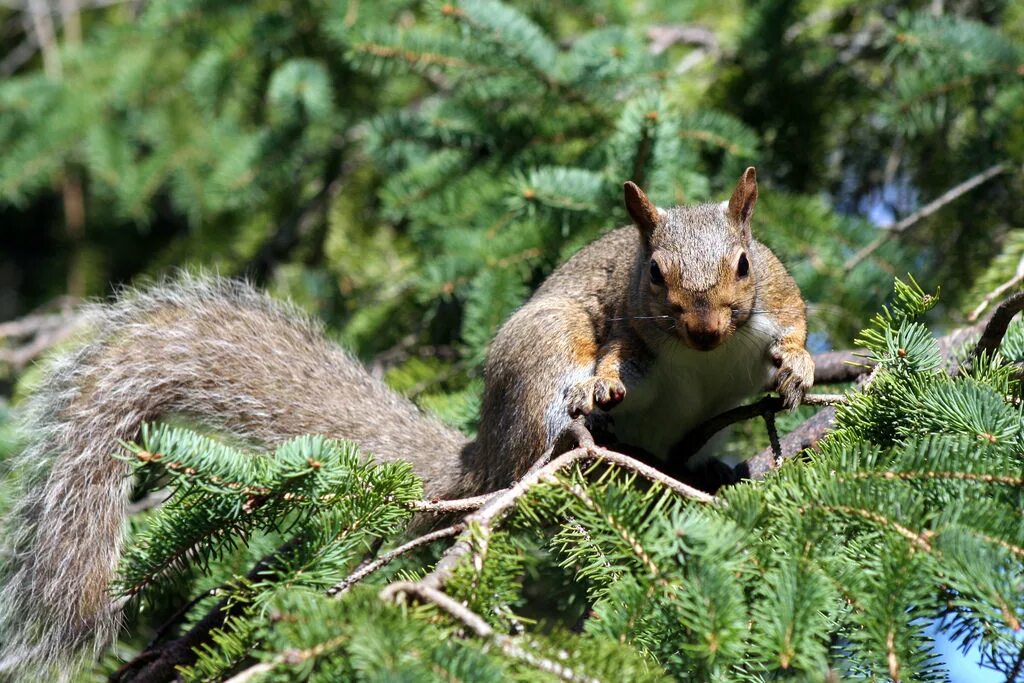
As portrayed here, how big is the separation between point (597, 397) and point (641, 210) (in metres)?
0.43

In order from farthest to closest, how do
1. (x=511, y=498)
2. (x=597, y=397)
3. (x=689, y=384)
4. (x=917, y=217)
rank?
1. (x=917, y=217)
2. (x=689, y=384)
3. (x=597, y=397)
4. (x=511, y=498)

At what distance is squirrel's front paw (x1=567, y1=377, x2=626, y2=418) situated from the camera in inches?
78.1

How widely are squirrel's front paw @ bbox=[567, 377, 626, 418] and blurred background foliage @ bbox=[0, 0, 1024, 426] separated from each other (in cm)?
56

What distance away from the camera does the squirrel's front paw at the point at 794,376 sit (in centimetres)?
186

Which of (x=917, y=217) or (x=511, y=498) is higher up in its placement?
(x=511, y=498)

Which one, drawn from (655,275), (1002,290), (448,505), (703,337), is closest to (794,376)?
(703,337)

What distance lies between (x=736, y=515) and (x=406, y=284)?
186cm

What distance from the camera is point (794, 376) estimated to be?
74.5 inches

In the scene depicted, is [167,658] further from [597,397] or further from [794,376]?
[794,376]

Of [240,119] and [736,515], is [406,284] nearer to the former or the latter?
[240,119]

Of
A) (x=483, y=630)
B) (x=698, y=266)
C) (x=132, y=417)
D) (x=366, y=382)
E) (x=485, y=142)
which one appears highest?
(x=483, y=630)

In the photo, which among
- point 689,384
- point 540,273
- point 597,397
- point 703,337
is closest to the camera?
point 703,337

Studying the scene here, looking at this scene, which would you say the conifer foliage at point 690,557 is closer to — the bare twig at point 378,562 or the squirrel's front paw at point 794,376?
the bare twig at point 378,562

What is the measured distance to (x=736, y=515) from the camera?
1.26 meters
